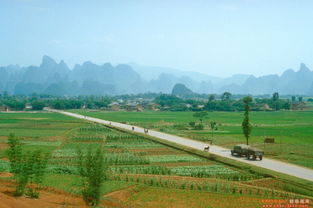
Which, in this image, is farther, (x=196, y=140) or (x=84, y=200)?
(x=196, y=140)

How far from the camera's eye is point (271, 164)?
24.4 m

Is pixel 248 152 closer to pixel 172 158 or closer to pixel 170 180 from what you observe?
pixel 172 158

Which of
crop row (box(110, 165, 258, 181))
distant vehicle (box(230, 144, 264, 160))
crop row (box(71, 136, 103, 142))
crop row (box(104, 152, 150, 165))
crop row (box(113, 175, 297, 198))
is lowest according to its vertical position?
crop row (box(113, 175, 297, 198))

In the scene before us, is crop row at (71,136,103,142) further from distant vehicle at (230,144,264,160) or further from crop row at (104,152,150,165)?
distant vehicle at (230,144,264,160)

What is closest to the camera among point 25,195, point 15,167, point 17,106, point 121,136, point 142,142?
point 25,195

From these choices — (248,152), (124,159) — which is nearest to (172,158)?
(124,159)

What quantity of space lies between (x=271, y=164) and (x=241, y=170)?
273cm

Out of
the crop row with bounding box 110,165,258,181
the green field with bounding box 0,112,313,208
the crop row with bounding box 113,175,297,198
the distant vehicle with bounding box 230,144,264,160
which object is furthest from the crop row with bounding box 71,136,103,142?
the crop row with bounding box 113,175,297,198

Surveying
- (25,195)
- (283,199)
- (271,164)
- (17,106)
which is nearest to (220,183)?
(283,199)

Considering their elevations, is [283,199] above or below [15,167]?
below

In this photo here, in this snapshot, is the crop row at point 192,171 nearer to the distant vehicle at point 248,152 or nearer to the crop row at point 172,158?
the crop row at point 172,158

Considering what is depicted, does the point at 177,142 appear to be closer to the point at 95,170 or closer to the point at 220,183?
the point at 220,183

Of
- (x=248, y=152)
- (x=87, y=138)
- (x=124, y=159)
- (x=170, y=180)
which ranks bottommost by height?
(x=170, y=180)

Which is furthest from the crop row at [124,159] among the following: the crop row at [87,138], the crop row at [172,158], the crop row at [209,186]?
the crop row at [87,138]
